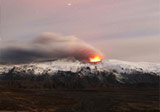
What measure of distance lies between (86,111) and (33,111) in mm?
17772

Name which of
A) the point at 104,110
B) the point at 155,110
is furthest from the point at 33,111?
the point at 155,110

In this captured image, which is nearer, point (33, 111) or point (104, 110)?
point (33, 111)

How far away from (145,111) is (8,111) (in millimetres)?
46969

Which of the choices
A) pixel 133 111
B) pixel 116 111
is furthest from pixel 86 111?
pixel 133 111

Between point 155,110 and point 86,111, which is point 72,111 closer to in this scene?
point 86,111

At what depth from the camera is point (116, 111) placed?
69.2 m

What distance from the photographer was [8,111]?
214ft

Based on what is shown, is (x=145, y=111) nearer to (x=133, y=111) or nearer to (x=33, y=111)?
(x=133, y=111)

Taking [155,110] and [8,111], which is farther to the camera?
[155,110]

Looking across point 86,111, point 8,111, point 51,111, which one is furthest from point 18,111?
point 86,111

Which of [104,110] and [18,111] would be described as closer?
[18,111]

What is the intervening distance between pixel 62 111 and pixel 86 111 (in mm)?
8454

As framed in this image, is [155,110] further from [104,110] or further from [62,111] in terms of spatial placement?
[62,111]

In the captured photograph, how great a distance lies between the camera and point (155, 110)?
7206cm
